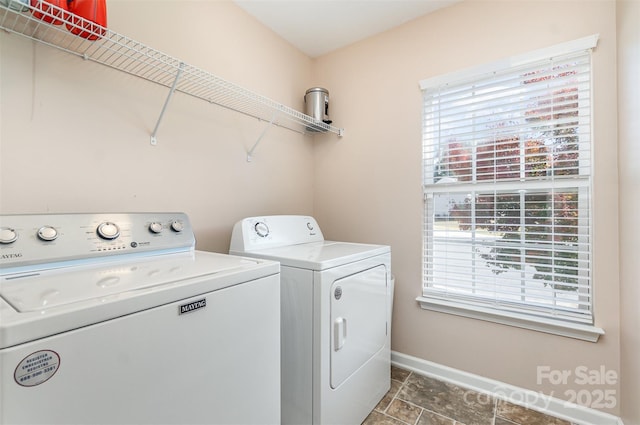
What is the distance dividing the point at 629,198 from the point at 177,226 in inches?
80.4

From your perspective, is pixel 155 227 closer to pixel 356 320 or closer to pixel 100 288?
pixel 100 288

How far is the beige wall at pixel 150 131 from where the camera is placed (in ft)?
3.71

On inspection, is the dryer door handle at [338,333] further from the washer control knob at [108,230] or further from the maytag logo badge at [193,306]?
the washer control knob at [108,230]

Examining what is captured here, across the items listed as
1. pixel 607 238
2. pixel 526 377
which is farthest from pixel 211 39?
pixel 526 377

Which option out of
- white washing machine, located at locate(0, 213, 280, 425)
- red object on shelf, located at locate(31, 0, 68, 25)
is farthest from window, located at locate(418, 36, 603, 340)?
red object on shelf, located at locate(31, 0, 68, 25)

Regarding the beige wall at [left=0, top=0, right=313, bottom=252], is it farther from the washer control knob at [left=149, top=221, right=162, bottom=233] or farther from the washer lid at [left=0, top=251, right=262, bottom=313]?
the washer lid at [left=0, top=251, right=262, bottom=313]

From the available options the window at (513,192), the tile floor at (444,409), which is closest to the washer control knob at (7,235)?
the tile floor at (444,409)

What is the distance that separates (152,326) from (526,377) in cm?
203

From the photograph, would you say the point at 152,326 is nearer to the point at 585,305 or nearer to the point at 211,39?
the point at 211,39

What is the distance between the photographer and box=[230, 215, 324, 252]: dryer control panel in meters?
1.62

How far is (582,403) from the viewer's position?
1.58 metres

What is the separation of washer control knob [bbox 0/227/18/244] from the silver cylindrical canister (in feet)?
5.96

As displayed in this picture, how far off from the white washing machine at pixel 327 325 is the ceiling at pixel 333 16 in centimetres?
143

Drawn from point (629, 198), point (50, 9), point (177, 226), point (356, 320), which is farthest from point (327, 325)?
point (50, 9)
